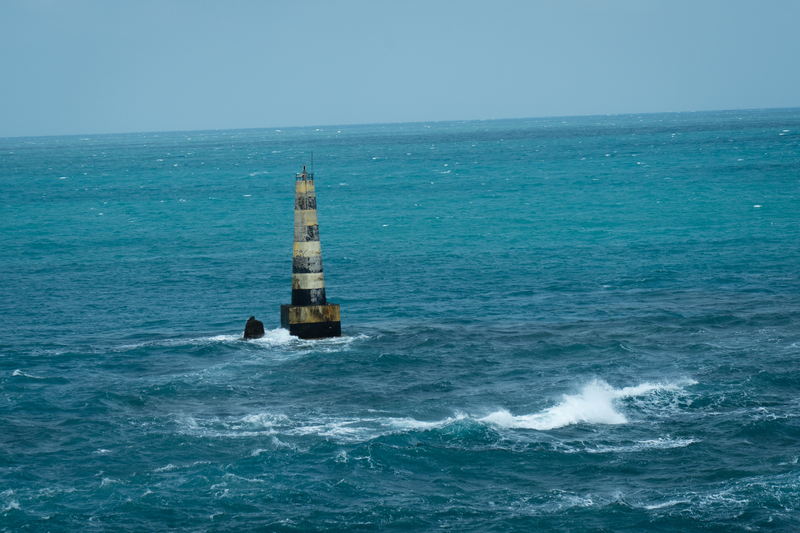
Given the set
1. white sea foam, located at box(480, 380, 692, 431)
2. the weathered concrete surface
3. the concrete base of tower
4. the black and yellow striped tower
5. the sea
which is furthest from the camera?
the weathered concrete surface

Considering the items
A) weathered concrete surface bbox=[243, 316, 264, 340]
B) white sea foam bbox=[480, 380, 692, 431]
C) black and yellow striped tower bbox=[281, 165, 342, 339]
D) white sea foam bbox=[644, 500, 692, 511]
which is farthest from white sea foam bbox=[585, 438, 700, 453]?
weathered concrete surface bbox=[243, 316, 264, 340]

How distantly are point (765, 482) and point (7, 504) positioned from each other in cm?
1965

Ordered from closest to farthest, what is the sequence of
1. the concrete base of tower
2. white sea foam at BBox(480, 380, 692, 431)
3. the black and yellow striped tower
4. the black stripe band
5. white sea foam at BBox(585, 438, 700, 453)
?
white sea foam at BBox(585, 438, 700, 453), white sea foam at BBox(480, 380, 692, 431), the black stripe band, the black and yellow striped tower, the concrete base of tower

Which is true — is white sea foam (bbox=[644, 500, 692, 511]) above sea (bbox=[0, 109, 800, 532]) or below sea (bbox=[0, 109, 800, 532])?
below

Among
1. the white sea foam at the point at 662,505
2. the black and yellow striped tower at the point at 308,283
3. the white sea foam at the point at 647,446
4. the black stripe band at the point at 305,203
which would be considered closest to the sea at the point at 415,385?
the white sea foam at the point at 647,446

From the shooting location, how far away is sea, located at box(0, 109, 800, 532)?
75.4 ft

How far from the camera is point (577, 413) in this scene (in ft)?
94.3

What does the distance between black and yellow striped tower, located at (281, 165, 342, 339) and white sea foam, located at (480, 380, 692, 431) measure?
12.3 metres

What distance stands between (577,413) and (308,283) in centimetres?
1462

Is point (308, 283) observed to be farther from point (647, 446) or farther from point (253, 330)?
point (647, 446)

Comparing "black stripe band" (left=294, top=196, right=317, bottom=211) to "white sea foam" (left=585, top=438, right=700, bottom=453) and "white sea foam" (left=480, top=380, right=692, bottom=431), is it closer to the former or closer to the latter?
"white sea foam" (left=480, top=380, right=692, bottom=431)

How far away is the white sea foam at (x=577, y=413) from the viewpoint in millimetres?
28109

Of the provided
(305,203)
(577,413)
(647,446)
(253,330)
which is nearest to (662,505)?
(647,446)

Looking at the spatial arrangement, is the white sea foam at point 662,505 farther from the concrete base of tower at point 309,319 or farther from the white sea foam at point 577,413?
the concrete base of tower at point 309,319
